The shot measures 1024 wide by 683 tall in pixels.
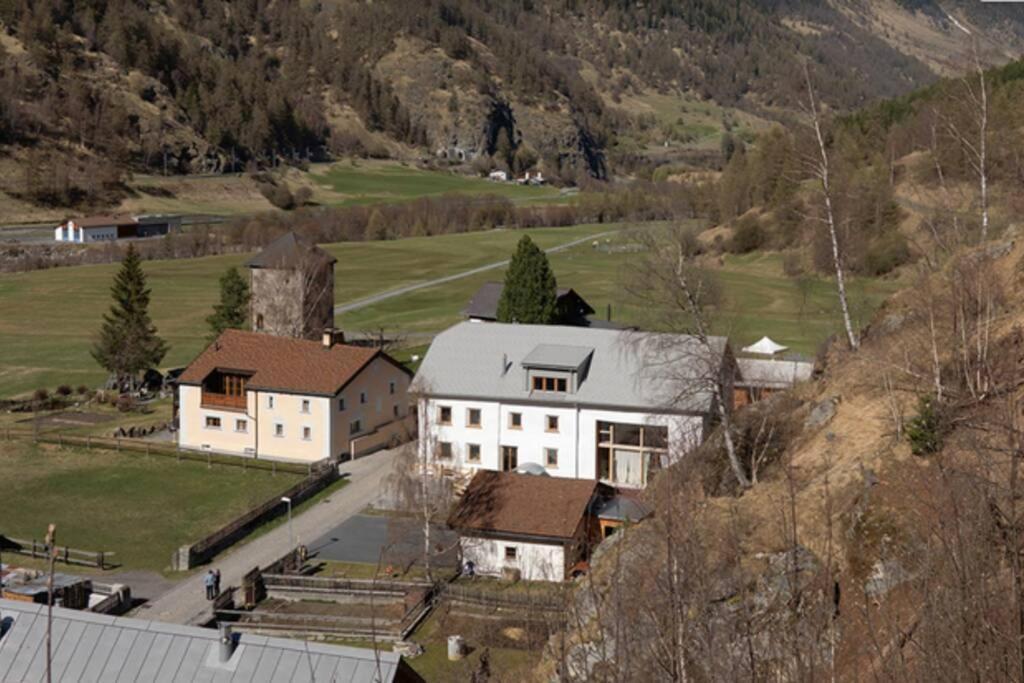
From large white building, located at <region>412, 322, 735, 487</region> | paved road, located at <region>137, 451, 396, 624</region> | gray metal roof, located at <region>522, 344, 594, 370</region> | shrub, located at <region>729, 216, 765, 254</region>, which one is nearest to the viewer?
paved road, located at <region>137, 451, 396, 624</region>

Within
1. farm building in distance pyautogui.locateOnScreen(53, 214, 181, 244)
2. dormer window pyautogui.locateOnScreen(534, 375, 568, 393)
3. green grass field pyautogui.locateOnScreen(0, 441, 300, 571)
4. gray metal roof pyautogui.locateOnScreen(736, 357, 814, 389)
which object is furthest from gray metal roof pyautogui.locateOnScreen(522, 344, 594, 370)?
farm building in distance pyautogui.locateOnScreen(53, 214, 181, 244)

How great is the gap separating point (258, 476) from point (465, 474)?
9.81m

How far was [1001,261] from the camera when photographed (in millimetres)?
Answer: 24125

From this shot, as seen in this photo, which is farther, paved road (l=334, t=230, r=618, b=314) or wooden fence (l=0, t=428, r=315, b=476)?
paved road (l=334, t=230, r=618, b=314)

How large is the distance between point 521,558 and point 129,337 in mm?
34962

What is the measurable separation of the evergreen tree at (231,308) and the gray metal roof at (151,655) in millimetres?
44913

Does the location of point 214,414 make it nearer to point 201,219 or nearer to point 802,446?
point 802,446

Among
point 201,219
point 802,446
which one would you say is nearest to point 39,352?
point 802,446

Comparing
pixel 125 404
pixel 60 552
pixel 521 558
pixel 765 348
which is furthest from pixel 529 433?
pixel 125 404

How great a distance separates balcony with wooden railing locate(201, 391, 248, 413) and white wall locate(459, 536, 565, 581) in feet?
57.7

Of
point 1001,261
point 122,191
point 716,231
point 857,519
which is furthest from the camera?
point 122,191

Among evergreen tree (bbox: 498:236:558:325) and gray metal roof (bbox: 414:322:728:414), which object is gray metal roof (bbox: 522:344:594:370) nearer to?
gray metal roof (bbox: 414:322:728:414)

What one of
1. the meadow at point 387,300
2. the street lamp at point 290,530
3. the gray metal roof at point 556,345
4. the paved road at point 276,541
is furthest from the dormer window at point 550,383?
the meadow at point 387,300

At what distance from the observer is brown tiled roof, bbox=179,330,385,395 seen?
1754 inches
